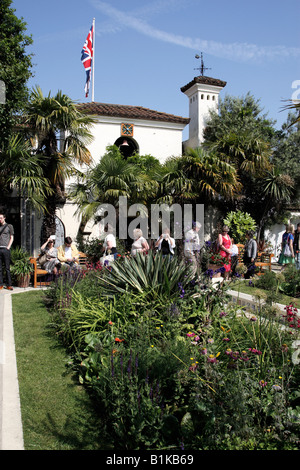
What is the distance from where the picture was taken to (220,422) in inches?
115

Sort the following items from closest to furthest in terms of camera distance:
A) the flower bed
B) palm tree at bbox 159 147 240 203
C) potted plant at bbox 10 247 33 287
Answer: the flower bed → potted plant at bbox 10 247 33 287 → palm tree at bbox 159 147 240 203

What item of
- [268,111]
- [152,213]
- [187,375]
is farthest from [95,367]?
[268,111]

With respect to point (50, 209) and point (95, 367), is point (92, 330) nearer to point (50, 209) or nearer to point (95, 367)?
point (95, 367)

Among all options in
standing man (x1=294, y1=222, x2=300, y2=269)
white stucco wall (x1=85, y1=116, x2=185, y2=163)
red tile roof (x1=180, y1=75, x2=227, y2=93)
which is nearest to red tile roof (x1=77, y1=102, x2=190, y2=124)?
white stucco wall (x1=85, y1=116, x2=185, y2=163)

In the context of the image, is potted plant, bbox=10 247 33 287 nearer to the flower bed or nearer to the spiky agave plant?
the spiky agave plant

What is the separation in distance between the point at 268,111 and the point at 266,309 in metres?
17.2

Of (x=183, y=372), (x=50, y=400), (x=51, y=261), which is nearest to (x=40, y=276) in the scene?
(x=51, y=261)

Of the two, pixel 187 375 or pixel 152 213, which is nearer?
pixel 187 375

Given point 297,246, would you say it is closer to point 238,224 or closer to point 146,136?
point 238,224

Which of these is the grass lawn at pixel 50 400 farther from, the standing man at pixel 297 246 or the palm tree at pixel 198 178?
the palm tree at pixel 198 178

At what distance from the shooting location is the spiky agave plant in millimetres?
5543

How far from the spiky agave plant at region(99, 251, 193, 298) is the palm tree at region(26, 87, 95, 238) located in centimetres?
638

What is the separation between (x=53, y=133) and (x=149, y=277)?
762cm
